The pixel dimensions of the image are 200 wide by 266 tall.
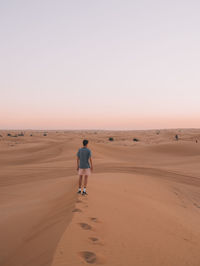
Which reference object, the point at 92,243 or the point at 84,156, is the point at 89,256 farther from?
the point at 84,156

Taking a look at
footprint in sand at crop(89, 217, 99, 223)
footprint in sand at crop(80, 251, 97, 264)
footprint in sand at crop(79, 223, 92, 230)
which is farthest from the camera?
footprint in sand at crop(89, 217, 99, 223)

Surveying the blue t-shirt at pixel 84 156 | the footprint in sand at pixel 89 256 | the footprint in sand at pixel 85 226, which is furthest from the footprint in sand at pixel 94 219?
the blue t-shirt at pixel 84 156

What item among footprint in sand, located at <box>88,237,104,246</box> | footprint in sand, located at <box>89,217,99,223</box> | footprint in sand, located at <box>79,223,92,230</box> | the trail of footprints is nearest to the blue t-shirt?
the trail of footprints

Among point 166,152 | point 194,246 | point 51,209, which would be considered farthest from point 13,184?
point 166,152

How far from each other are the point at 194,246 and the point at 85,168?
3.34m

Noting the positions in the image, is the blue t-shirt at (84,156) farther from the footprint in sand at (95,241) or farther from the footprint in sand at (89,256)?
the footprint in sand at (89,256)

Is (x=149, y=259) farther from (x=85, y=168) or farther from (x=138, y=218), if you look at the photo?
(x=85, y=168)

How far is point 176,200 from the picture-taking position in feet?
28.5

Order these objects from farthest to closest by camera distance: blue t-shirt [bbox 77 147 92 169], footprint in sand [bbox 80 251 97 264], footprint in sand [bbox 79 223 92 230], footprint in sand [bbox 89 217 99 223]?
blue t-shirt [bbox 77 147 92 169] < footprint in sand [bbox 89 217 99 223] < footprint in sand [bbox 79 223 92 230] < footprint in sand [bbox 80 251 97 264]

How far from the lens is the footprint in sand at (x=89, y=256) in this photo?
3.06 m

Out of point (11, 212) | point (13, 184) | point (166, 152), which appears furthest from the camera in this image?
point (166, 152)

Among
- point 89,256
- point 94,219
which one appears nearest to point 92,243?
point 89,256

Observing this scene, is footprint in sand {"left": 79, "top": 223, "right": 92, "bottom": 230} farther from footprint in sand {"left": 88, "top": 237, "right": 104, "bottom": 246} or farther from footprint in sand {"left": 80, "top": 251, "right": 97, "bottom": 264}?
footprint in sand {"left": 80, "top": 251, "right": 97, "bottom": 264}

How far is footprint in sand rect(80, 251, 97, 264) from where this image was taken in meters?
3.06
